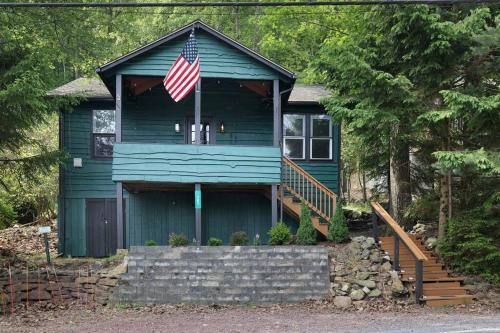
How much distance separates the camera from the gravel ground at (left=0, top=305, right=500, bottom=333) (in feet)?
25.8

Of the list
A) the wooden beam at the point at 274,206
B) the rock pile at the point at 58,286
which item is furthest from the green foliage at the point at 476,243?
the rock pile at the point at 58,286

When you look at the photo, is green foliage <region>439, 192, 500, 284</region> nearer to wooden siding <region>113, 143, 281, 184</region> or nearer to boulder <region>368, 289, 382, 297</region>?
boulder <region>368, 289, 382, 297</region>

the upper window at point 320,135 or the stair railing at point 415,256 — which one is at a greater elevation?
the upper window at point 320,135

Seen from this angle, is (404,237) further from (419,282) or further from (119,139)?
(119,139)

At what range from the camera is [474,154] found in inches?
365

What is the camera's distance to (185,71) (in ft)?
36.5


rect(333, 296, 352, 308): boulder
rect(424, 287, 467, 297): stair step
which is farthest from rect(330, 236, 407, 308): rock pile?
rect(424, 287, 467, 297): stair step

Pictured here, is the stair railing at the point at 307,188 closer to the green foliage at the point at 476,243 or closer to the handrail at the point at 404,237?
the handrail at the point at 404,237

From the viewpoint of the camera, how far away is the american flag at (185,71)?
11.1 metres

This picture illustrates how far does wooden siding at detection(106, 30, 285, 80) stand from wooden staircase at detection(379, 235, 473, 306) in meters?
5.50

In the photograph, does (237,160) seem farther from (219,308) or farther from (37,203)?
(37,203)

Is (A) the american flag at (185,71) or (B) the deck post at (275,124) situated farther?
(B) the deck post at (275,124)

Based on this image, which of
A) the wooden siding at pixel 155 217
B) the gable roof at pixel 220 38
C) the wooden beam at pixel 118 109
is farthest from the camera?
the wooden siding at pixel 155 217

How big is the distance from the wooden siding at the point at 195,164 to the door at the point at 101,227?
330 cm
